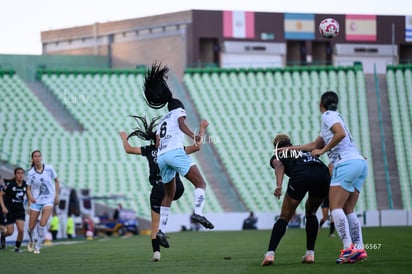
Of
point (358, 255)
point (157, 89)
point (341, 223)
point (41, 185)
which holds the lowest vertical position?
point (358, 255)

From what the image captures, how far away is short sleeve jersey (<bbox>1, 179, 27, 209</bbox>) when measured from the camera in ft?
72.4

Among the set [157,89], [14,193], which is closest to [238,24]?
[14,193]

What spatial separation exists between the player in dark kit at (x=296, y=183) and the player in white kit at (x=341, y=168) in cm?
30

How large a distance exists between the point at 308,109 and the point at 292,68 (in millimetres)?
3113

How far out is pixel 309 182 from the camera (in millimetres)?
13031

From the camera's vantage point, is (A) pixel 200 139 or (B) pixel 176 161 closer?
(A) pixel 200 139

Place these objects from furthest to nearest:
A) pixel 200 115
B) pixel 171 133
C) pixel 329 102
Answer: pixel 200 115
pixel 171 133
pixel 329 102

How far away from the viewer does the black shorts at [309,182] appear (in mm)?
13024

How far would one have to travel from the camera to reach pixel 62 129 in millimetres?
43125

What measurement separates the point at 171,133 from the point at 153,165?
1763mm

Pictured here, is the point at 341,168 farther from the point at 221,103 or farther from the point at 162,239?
the point at 221,103

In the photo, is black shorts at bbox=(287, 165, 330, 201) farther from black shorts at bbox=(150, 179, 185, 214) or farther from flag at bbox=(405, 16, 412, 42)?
flag at bbox=(405, 16, 412, 42)

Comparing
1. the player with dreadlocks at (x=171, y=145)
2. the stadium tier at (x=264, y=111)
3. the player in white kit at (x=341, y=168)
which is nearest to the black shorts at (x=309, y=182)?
the player in white kit at (x=341, y=168)

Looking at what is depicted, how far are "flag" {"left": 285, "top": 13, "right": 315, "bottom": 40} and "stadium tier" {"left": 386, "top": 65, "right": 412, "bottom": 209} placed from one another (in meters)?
7.34
